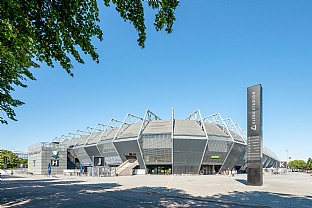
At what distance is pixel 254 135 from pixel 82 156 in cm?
6140

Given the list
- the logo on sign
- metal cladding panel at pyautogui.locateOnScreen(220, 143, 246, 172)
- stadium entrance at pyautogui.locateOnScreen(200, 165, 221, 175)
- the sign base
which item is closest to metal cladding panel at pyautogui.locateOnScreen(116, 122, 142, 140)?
stadium entrance at pyautogui.locateOnScreen(200, 165, 221, 175)

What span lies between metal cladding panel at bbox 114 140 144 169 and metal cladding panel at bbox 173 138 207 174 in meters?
8.60

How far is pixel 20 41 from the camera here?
720 cm

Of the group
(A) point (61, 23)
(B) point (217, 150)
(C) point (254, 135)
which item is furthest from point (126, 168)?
(A) point (61, 23)

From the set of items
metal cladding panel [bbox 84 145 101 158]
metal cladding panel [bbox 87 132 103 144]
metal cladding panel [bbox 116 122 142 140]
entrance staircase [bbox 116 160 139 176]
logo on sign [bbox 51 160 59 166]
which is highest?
metal cladding panel [bbox 116 122 142 140]

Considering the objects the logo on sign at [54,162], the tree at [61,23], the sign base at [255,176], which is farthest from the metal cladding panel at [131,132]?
the tree at [61,23]

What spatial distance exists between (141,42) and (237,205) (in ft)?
37.8

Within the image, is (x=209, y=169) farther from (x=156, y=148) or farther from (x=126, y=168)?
(x=126, y=168)

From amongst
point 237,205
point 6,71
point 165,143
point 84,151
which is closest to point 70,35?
point 6,71

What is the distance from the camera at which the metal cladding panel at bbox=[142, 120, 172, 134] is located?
198 ft

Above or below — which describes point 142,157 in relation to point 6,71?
below

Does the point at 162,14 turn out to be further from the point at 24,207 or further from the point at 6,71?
the point at 24,207

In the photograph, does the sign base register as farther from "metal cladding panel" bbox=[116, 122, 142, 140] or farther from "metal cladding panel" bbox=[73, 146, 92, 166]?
"metal cladding panel" bbox=[73, 146, 92, 166]

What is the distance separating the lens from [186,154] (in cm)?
5841
